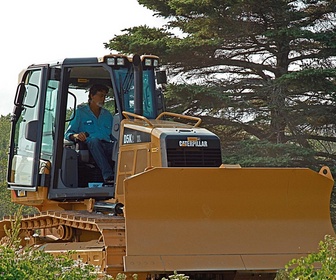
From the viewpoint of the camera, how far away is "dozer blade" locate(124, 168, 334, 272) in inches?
351

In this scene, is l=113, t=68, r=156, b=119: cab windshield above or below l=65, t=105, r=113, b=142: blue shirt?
above

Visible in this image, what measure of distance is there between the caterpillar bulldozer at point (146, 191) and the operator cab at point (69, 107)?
0.04 feet

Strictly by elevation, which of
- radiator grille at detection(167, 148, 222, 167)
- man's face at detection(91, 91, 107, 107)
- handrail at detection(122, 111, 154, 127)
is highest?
man's face at detection(91, 91, 107, 107)

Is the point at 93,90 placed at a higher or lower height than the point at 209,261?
higher

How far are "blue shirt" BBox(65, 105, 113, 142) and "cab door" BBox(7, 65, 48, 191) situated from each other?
443 mm

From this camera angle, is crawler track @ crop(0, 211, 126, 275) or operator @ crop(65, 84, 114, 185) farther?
operator @ crop(65, 84, 114, 185)

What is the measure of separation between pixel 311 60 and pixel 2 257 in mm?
17491

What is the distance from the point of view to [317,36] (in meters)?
22.2

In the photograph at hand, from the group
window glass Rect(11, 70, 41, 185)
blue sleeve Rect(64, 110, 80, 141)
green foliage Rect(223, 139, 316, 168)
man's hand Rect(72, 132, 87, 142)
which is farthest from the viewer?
green foliage Rect(223, 139, 316, 168)

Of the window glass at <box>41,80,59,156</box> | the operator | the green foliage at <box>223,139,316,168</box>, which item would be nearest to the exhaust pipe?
the operator

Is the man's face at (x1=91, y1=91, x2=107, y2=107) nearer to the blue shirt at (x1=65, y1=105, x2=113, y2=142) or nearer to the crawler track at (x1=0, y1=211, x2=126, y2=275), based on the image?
the blue shirt at (x1=65, y1=105, x2=113, y2=142)

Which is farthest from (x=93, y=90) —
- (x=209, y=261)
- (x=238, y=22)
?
(x=238, y=22)

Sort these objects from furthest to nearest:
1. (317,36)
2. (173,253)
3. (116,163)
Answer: (317,36), (116,163), (173,253)

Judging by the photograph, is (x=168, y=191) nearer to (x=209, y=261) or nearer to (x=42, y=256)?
(x=209, y=261)
